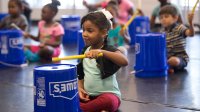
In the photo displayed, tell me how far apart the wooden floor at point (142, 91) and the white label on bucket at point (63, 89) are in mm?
520

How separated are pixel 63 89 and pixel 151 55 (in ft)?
4.60

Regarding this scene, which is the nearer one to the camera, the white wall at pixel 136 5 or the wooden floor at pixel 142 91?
the wooden floor at pixel 142 91

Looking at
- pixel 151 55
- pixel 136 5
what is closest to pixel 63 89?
pixel 151 55

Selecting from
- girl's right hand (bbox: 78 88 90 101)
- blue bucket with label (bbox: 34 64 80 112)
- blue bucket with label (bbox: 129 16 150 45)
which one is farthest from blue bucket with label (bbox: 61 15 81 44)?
blue bucket with label (bbox: 34 64 80 112)

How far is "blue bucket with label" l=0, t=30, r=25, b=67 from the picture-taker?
11.9 feet

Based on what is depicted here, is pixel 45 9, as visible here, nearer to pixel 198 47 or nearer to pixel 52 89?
pixel 198 47

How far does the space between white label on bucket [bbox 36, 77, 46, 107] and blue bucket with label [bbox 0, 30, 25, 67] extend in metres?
1.81

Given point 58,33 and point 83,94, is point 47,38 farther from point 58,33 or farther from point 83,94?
point 83,94

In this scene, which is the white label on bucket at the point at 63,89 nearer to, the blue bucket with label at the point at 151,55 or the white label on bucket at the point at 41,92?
the white label on bucket at the point at 41,92

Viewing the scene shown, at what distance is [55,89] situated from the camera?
6.06 ft

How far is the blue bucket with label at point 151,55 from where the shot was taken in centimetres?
312

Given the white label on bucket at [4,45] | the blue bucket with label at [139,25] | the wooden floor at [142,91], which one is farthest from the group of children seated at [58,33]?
the blue bucket with label at [139,25]

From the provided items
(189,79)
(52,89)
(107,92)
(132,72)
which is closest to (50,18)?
Answer: (132,72)

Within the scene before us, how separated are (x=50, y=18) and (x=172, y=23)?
1208 millimetres
